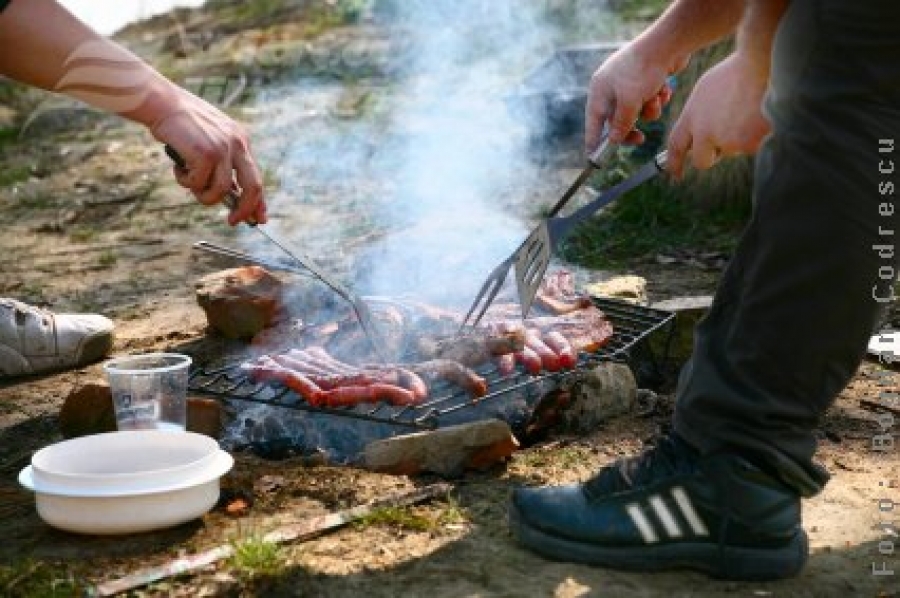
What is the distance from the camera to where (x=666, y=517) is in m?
2.74

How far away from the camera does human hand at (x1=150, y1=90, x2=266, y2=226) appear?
10.6 feet

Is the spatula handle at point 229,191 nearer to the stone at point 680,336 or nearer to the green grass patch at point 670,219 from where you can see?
the stone at point 680,336

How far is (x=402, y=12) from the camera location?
45.3 feet

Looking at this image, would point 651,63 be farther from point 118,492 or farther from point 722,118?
point 118,492

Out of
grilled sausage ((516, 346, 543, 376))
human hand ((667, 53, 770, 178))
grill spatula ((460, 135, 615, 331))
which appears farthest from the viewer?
grilled sausage ((516, 346, 543, 376))

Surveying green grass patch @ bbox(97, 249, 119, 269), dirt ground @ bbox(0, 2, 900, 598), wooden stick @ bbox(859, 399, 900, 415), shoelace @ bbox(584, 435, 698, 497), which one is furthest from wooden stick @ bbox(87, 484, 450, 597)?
green grass patch @ bbox(97, 249, 119, 269)

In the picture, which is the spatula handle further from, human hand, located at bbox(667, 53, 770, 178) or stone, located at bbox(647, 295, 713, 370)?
stone, located at bbox(647, 295, 713, 370)

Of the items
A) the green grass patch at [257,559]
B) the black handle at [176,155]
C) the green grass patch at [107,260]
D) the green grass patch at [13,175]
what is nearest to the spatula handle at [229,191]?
the black handle at [176,155]

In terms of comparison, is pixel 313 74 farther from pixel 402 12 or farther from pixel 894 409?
pixel 894 409

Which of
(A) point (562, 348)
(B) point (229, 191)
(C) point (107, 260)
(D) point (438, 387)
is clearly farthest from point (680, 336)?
(C) point (107, 260)

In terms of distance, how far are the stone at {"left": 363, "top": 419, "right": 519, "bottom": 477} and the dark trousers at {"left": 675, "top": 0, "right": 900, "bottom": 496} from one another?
36.0 inches

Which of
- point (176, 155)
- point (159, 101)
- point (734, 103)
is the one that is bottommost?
point (176, 155)

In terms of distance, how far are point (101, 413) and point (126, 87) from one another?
111cm

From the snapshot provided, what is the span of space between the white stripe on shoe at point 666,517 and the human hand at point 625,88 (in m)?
1.21
